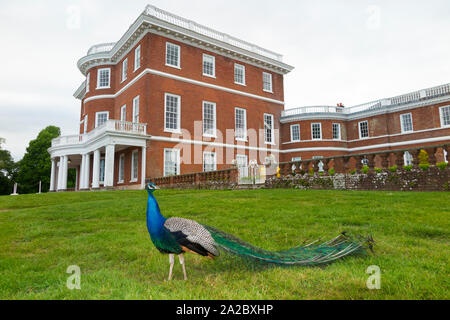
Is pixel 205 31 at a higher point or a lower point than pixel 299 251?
higher

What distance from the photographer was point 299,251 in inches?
134

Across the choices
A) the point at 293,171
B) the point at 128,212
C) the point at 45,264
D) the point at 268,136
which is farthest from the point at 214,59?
the point at 45,264

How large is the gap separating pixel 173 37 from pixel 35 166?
30951 millimetres

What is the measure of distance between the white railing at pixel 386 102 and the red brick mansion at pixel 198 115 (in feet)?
0.34

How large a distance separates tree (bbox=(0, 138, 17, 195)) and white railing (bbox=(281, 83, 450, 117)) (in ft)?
131

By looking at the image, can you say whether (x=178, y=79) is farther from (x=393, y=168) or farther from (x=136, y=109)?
(x=393, y=168)

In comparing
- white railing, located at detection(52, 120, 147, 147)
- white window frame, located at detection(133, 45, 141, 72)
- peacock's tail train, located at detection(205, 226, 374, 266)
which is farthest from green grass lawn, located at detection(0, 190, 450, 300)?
white window frame, located at detection(133, 45, 141, 72)

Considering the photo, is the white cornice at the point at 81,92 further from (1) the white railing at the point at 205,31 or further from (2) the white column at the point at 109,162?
(2) the white column at the point at 109,162

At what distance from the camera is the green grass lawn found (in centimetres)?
274

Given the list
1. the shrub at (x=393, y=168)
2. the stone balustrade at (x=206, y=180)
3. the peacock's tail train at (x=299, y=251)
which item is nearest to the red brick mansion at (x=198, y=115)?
the stone balustrade at (x=206, y=180)

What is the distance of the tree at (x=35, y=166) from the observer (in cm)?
4097

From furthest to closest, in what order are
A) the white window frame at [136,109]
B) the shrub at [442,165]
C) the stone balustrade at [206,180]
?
the white window frame at [136,109], the stone balustrade at [206,180], the shrub at [442,165]

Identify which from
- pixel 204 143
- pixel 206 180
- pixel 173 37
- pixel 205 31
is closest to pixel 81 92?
pixel 173 37

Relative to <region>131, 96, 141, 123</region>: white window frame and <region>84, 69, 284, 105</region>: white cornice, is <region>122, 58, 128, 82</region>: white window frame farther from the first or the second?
<region>131, 96, 141, 123</region>: white window frame
